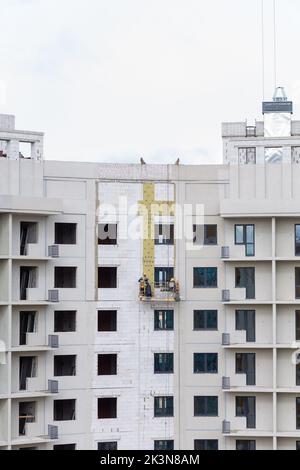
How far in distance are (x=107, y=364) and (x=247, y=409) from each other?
425cm

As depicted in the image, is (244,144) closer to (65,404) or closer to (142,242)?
(142,242)

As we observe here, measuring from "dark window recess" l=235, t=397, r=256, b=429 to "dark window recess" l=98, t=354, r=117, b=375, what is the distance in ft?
12.1

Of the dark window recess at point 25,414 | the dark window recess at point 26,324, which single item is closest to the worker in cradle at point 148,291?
the dark window recess at point 26,324

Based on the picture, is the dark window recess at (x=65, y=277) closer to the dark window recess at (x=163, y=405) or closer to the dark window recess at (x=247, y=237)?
the dark window recess at (x=163, y=405)

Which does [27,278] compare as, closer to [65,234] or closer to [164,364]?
[65,234]

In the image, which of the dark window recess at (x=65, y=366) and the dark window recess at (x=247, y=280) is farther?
the dark window recess at (x=247, y=280)

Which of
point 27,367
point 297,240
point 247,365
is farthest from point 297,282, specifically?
point 27,367

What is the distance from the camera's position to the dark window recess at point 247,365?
34.1m

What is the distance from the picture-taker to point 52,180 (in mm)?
33844

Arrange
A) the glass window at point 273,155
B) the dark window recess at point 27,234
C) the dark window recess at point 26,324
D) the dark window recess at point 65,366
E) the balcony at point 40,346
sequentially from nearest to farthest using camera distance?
1. the balcony at point 40,346
2. the dark window recess at point 26,324
3. the dark window recess at point 27,234
4. the dark window recess at point 65,366
5. the glass window at point 273,155

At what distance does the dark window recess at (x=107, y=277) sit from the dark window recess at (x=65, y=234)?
3.99 feet

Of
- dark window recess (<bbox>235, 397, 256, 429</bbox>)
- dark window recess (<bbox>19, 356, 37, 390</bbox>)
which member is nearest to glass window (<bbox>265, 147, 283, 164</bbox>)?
dark window recess (<bbox>235, 397, 256, 429</bbox>)

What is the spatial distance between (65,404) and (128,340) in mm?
2585

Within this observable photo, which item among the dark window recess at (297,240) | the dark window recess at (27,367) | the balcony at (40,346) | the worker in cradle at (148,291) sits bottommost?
the dark window recess at (27,367)
